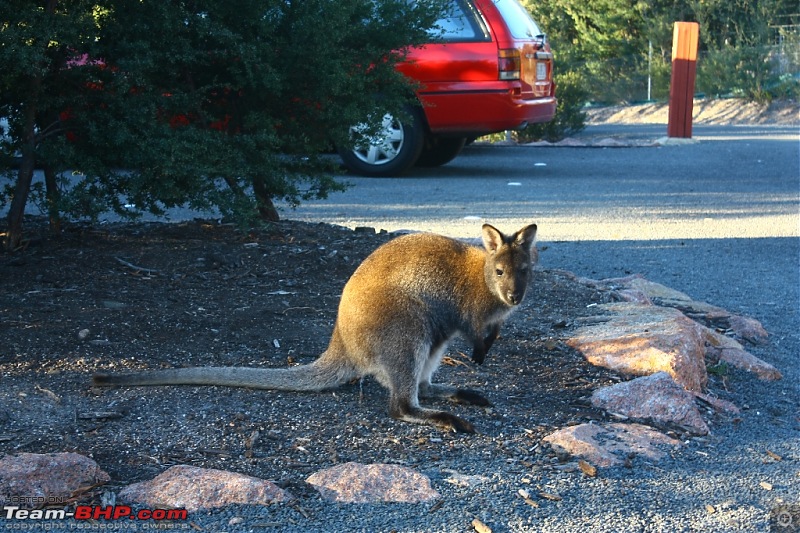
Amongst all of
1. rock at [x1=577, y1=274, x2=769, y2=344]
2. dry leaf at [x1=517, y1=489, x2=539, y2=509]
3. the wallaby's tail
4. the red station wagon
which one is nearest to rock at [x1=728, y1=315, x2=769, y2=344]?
rock at [x1=577, y1=274, x2=769, y2=344]

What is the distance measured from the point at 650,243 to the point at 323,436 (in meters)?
5.78

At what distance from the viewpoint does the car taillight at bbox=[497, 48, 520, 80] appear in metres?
12.2

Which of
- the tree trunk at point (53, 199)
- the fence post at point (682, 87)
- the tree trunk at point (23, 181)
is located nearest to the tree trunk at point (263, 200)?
the tree trunk at point (53, 199)

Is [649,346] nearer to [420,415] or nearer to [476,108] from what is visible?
[420,415]

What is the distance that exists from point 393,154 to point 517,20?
7.90 feet

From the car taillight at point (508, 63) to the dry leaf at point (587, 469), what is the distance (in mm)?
8975

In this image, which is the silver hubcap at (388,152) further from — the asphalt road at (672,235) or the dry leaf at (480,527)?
the dry leaf at (480,527)

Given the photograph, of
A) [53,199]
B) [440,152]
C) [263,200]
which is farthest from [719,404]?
[440,152]

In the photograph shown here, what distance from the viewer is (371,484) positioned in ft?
12.0

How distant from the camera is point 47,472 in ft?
11.7

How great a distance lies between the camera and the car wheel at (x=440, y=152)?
46.8 feet

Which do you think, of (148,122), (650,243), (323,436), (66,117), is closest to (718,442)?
(323,436)

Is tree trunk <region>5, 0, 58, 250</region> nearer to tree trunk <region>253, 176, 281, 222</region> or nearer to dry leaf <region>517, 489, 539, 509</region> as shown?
tree trunk <region>253, 176, 281, 222</region>

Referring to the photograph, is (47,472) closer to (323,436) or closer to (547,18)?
(323,436)
